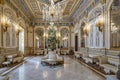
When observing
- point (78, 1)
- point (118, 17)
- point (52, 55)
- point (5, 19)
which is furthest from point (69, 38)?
point (118, 17)

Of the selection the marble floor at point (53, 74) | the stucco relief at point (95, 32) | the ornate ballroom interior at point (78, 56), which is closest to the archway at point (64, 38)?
the ornate ballroom interior at point (78, 56)

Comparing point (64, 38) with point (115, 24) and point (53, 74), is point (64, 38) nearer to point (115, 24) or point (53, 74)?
point (115, 24)

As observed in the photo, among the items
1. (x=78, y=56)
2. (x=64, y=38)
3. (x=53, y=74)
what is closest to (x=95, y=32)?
(x=78, y=56)

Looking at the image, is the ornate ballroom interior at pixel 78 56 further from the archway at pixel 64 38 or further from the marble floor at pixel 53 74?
the archway at pixel 64 38

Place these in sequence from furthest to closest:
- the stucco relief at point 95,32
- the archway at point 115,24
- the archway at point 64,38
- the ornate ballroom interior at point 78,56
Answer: the archway at point 64,38, the stucco relief at point 95,32, the archway at point 115,24, the ornate ballroom interior at point 78,56

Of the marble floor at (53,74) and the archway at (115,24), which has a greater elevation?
the archway at (115,24)

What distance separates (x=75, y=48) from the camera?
17594 mm

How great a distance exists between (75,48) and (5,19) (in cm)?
1062

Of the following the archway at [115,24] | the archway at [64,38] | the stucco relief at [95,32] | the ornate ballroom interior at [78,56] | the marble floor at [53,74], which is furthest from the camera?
the archway at [64,38]

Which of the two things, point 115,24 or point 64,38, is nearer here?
point 115,24

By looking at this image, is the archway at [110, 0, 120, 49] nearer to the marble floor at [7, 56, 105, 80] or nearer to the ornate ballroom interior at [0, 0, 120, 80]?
the ornate ballroom interior at [0, 0, 120, 80]

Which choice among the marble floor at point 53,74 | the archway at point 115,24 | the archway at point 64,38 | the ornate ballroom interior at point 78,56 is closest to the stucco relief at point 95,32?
the ornate ballroom interior at point 78,56

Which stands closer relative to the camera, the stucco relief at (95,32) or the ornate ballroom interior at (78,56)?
the ornate ballroom interior at (78,56)

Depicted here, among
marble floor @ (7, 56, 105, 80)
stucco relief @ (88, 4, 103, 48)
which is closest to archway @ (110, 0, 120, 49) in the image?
stucco relief @ (88, 4, 103, 48)
